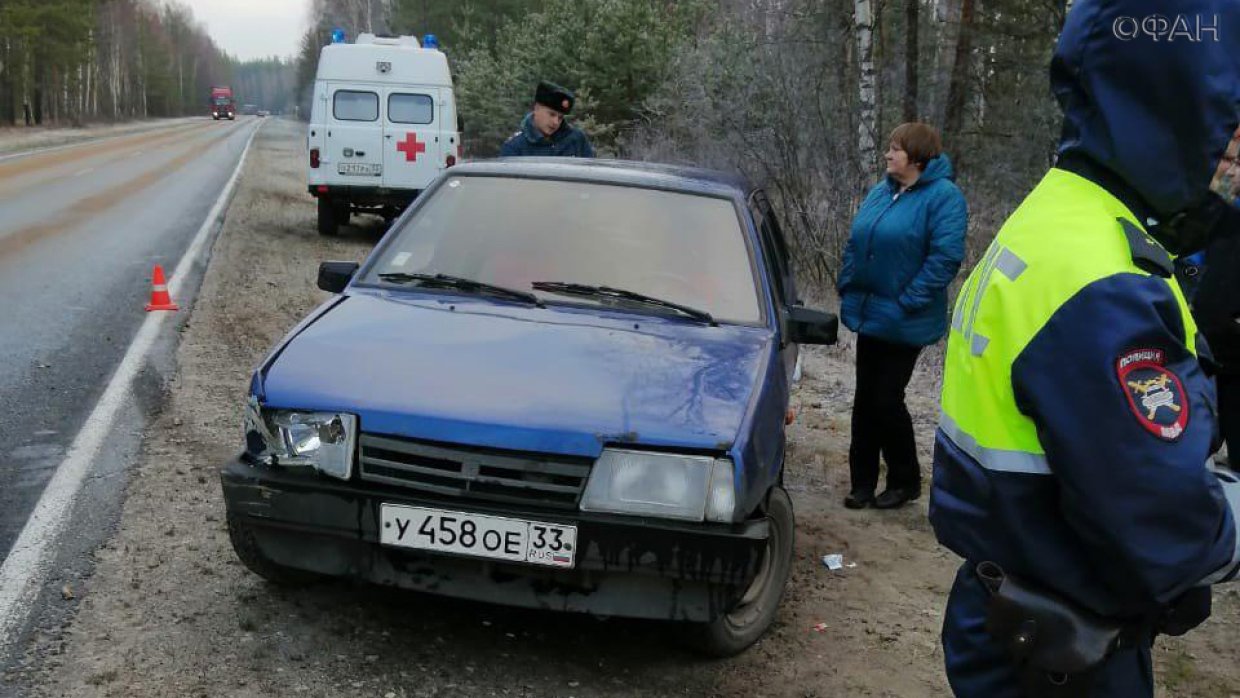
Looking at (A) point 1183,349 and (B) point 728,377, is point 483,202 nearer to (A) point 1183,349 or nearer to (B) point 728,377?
(B) point 728,377

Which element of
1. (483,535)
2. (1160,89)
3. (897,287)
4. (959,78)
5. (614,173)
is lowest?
(483,535)

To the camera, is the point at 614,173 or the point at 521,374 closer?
Result: the point at 521,374

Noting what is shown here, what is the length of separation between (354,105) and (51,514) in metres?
11.6

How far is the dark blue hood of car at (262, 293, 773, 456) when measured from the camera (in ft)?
10.4

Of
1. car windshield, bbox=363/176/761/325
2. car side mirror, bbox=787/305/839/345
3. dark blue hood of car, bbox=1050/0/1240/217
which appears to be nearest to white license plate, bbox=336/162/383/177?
car windshield, bbox=363/176/761/325

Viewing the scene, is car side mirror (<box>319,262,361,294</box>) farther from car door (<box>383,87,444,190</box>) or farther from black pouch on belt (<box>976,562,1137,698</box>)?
car door (<box>383,87,444,190</box>)

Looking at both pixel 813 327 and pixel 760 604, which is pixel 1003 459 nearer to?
pixel 760 604

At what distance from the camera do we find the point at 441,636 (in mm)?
3568

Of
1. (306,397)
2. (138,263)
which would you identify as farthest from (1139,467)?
(138,263)

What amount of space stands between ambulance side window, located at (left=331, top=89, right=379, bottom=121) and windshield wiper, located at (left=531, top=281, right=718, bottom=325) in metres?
11.7

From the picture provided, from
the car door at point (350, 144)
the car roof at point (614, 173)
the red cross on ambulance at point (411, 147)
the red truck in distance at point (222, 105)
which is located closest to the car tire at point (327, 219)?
the car door at point (350, 144)

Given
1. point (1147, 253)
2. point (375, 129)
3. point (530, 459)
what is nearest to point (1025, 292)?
point (1147, 253)

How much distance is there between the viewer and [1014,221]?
181 centimetres

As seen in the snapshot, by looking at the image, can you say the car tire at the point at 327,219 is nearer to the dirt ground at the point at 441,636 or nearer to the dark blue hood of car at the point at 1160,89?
the dirt ground at the point at 441,636
